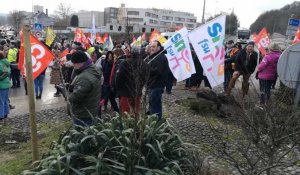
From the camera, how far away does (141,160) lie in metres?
3.71

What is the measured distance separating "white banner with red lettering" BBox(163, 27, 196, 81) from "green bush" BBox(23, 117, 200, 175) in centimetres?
414

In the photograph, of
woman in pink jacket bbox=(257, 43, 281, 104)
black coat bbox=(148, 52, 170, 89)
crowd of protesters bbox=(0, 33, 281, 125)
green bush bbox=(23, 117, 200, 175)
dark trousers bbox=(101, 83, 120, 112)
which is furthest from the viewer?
woman in pink jacket bbox=(257, 43, 281, 104)

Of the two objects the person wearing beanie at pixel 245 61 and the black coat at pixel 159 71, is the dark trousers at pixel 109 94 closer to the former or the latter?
the black coat at pixel 159 71

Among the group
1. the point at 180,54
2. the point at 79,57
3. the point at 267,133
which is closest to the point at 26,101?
the point at 180,54

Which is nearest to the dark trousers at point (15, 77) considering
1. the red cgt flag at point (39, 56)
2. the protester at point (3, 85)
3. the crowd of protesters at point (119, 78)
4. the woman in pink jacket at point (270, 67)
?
the crowd of protesters at point (119, 78)

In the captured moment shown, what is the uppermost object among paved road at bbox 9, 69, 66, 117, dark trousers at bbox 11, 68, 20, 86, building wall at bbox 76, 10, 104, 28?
building wall at bbox 76, 10, 104, 28

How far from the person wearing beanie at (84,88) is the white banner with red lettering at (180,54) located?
11.1 ft

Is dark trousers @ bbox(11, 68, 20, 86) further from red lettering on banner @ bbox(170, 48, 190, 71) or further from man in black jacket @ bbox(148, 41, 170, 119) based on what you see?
man in black jacket @ bbox(148, 41, 170, 119)

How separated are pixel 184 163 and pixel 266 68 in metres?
5.72

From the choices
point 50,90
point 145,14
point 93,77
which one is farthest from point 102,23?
point 93,77

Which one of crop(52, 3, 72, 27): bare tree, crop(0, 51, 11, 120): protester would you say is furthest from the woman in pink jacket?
crop(52, 3, 72, 27): bare tree

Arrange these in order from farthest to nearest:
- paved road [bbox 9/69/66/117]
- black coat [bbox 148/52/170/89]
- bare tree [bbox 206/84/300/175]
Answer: paved road [bbox 9/69/66/117] < black coat [bbox 148/52/170/89] < bare tree [bbox 206/84/300/175]

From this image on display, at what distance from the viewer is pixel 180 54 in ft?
27.3

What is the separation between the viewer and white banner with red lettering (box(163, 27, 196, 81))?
8.25 m
